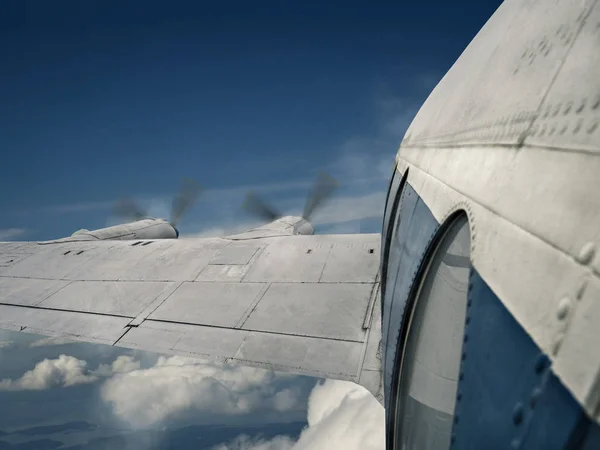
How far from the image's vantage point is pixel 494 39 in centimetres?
288

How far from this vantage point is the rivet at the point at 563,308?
1071 millimetres

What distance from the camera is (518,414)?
4.03 feet

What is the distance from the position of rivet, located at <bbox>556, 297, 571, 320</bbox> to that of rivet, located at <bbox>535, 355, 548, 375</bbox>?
0.13 metres

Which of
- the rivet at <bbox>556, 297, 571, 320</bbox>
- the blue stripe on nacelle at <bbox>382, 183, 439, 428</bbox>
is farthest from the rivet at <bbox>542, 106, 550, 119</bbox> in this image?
the blue stripe on nacelle at <bbox>382, 183, 439, 428</bbox>

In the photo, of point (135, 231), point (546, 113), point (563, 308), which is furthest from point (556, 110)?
point (135, 231)

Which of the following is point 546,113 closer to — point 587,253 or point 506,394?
point 587,253

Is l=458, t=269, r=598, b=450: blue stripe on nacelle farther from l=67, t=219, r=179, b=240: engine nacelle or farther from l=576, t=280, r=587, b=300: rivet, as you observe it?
l=67, t=219, r=179, b=240: engine nacelle

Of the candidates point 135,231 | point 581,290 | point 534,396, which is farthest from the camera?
point 135,231

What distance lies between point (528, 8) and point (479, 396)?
2.25 m

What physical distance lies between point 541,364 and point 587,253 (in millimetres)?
338

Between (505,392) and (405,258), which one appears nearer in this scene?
(505,392)

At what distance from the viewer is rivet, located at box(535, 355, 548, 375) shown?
1121mm

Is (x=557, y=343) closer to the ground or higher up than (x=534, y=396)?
higher up

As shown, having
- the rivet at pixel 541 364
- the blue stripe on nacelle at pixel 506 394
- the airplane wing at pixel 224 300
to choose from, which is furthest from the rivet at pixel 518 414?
the airplane wing at pixel 224 300
